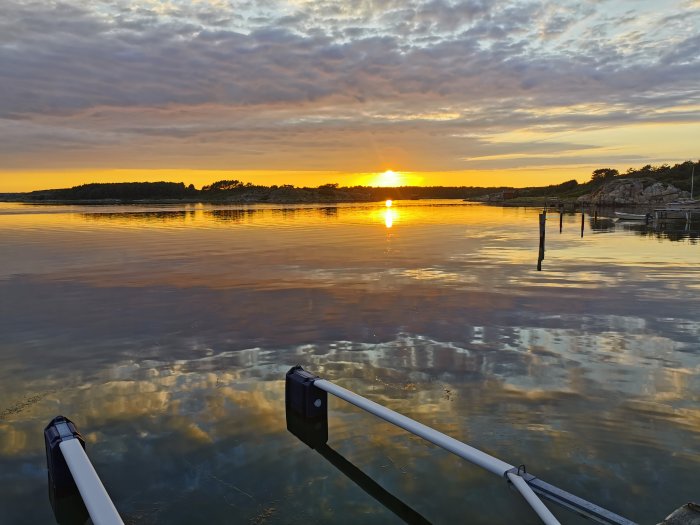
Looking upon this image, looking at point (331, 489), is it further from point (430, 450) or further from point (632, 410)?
point (632, 410)

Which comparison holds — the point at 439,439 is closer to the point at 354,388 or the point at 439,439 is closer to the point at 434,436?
the point at 434,436

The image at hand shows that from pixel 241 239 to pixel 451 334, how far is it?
3765 cm

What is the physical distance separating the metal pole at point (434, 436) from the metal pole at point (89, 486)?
14.0 ft

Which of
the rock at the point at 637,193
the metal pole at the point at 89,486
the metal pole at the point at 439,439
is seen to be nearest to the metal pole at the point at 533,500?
the metal pole at the point at 439,439

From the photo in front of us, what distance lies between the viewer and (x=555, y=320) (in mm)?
17453

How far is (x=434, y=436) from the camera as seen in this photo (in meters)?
8.27

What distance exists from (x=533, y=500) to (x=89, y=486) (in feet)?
19.3

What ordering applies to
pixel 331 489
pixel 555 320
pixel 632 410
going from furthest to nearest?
pixel 555 320 < pixel 632 410 < pixel 331 489

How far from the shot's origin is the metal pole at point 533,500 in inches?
245

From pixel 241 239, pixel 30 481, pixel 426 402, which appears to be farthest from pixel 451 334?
pixel 241 239

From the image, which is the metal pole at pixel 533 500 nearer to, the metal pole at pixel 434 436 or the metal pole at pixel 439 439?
the metal pole at pixel 439 439

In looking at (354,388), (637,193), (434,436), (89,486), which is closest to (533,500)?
(434,436)

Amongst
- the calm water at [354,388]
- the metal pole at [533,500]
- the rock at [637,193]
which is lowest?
the calm water at [354,388]

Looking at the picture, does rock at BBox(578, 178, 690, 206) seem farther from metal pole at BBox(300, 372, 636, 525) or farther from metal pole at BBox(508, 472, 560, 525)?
metal pole at BBox(508, 472, 560, 525)
